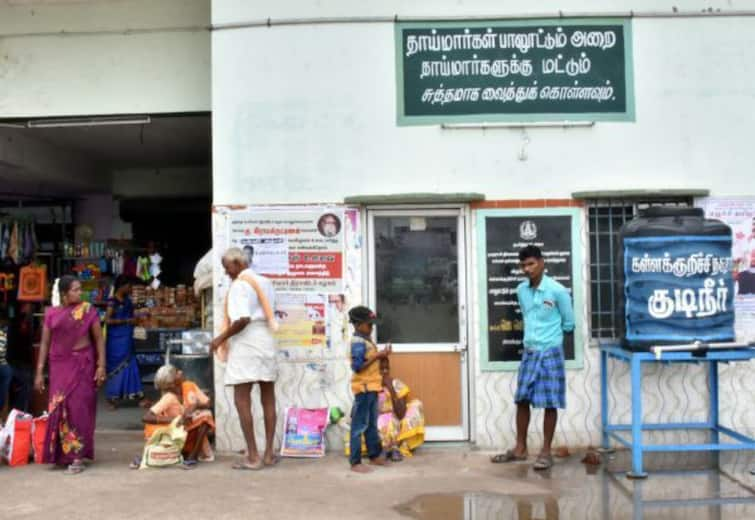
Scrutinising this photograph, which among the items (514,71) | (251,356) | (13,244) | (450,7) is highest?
(450,7)

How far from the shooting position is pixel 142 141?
34.0 ft

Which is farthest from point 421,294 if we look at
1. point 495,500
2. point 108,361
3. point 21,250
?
point 21,250

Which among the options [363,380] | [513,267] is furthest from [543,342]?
[363,380]

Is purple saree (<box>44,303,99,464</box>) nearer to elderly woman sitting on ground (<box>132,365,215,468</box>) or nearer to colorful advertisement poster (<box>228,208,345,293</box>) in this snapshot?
elderly woman sitting on ground (<box>132,365,215,468</box>)

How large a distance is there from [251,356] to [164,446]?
1060 mm

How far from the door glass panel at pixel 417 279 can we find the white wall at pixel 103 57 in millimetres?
2468

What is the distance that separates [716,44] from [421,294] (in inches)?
137

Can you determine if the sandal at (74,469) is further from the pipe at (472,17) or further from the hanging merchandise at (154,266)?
the hanging merchandise at (154,266)

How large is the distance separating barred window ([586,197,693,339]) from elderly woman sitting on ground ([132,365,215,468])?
11.4ft

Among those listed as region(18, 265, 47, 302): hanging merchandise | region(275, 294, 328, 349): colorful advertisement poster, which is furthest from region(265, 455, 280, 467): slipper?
region(18, 265, 47, 302): hanging merchandise

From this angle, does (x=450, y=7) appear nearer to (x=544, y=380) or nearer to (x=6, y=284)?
(x=544, y=380)

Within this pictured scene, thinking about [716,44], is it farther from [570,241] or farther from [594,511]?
[594,511]

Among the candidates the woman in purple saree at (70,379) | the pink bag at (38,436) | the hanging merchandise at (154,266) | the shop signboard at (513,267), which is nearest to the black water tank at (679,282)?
the shop signboard at (513,267)

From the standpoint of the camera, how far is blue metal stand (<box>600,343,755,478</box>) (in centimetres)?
607
